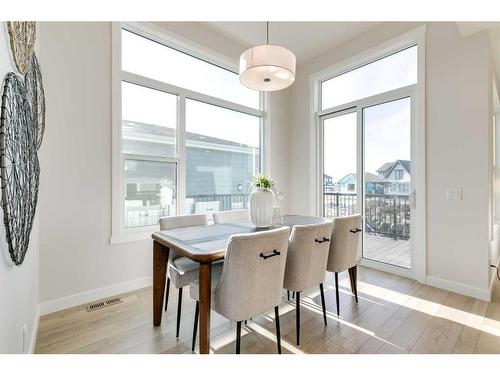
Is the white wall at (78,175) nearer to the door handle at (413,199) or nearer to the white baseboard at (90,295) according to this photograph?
the white baseboard at (90,295)

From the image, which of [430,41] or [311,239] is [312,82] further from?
[311,239]

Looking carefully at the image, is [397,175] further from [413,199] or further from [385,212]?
[385,212]

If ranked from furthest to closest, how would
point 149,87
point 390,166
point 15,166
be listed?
point 390,166 < point 149,87 < point 15,166

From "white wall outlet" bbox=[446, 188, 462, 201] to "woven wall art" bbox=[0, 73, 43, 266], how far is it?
11.6 ft

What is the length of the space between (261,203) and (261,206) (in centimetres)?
3

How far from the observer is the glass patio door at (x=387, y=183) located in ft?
10.1

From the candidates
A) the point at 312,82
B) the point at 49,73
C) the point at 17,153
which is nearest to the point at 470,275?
the point at 312,82

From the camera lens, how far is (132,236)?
270 cm

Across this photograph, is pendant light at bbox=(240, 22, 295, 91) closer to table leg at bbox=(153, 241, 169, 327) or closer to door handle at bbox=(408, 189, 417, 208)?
table leg at bbox=(153, 241, 169, 327)

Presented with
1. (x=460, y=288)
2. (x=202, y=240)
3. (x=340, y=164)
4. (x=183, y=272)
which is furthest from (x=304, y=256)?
(x=340, y=164)

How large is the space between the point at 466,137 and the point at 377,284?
1837mm

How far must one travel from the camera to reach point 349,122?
3.68 m

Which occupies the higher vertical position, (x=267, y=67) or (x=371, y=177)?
(x=267, y=67)

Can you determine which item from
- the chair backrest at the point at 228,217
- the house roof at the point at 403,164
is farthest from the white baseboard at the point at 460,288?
the chair backrest at the point at 228,217
